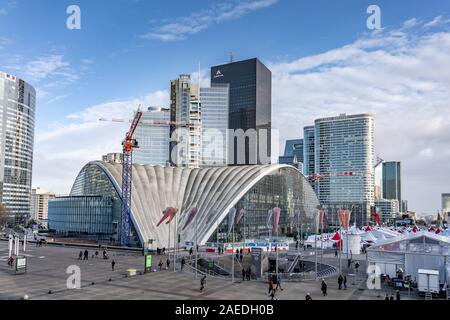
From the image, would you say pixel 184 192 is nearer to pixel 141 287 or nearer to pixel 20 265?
pixel 20 265

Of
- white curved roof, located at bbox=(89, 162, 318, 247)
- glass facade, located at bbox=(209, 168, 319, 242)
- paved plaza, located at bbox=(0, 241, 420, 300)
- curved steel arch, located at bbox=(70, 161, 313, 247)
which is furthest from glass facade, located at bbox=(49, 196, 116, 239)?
paved plaza, located at bbox=(0, 241, 420, 300)

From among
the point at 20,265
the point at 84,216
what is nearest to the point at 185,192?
the point at 84,216

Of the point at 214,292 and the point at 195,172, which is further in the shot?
the point at 195,172

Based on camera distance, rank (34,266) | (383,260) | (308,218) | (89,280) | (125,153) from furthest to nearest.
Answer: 1. (308,218)
2. (125,153)
3. (34,266)
4. (383,260)
5. (89,280)

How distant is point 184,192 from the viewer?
288 ft

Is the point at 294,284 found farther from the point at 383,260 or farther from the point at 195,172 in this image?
the point at 195,172

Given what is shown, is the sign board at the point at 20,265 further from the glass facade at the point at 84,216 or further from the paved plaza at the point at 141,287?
the glass facade at the point at 84,216

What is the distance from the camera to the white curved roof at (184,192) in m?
75.5

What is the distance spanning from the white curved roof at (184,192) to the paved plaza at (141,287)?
27524 mm

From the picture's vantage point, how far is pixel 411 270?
3953cm

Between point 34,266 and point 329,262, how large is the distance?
36760 millimetres

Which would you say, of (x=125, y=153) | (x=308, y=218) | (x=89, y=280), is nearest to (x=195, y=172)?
(x=125, y=153)

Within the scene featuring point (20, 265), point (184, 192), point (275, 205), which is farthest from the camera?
point (275, 205)

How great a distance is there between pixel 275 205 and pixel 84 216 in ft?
139
